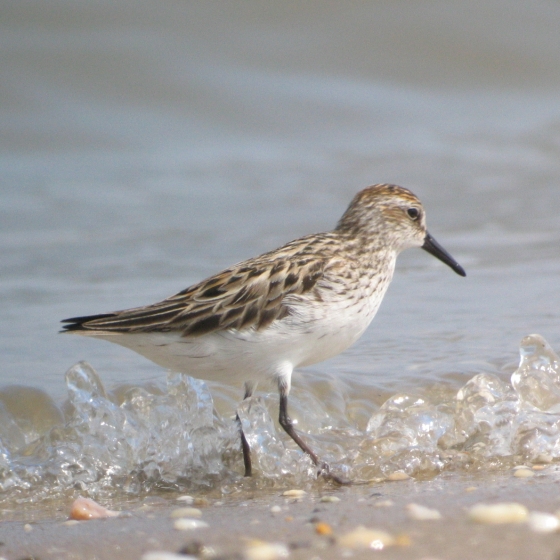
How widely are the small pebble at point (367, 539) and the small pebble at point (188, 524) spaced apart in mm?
630

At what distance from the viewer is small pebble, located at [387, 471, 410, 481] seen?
4773 millimetres

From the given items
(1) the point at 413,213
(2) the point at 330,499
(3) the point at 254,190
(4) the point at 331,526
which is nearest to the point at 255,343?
(2) the point at 330,499

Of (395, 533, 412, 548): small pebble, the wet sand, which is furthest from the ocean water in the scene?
(395, 533, 412, 548): small pebble

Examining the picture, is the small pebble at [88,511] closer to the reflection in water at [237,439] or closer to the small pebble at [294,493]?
the reflection in water at [237,439]

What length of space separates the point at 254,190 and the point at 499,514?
9.16 meters

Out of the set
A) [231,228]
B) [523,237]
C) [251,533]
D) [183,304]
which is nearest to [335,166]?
[231,228]

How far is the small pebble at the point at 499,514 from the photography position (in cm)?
354

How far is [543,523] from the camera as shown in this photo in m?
3.48

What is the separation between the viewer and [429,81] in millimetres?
16531

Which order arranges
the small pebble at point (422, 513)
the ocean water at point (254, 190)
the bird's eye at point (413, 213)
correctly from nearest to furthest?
the small pebble at point (422, 513) → the ocean water at point (254, 190) → the bird's eye at point (413, 213)

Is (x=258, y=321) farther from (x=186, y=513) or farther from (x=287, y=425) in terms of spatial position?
(x=186, y=513)

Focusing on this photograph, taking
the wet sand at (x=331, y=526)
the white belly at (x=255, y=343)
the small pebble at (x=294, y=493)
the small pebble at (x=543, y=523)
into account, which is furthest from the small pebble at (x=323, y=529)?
the white belly at (x=255, y=343)

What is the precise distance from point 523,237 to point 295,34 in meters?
8.00

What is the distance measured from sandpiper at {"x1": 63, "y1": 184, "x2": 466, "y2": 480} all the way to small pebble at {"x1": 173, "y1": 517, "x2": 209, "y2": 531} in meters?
1.15
